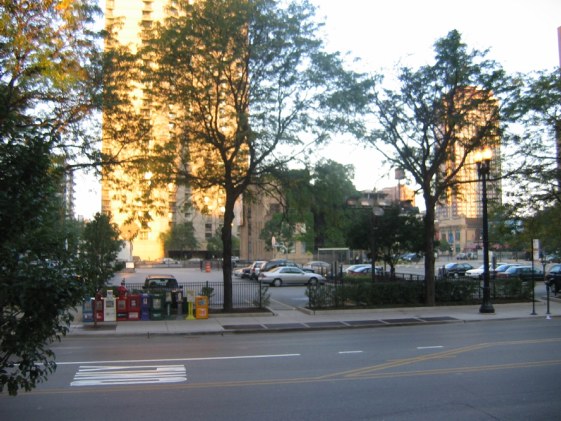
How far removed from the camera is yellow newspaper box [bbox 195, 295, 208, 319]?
19344mm

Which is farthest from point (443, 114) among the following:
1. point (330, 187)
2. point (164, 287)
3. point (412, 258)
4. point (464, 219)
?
point (464, 219)

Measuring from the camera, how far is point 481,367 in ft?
34.1

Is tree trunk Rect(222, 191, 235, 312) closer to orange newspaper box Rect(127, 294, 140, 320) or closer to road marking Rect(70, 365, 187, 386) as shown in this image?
orange newspaper box Rect(127, 294, 140, 320)

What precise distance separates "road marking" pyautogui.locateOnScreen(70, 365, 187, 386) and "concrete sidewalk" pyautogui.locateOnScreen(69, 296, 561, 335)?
5.66 metres

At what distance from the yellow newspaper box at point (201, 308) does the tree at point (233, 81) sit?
1.43m

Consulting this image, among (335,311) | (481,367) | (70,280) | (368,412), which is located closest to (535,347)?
(481,367)

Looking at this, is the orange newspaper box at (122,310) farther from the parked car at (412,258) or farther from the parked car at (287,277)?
the parked car at (412,258)

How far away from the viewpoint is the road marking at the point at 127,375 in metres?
9.20

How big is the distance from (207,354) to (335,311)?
969cm

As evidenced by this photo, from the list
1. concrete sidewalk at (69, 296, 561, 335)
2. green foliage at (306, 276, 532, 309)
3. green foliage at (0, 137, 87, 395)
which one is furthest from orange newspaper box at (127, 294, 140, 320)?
green foliage at (0, 137, 87, 395)

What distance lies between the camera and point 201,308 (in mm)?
19375

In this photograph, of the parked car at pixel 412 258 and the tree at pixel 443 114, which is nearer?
the tree at pixel 443 114

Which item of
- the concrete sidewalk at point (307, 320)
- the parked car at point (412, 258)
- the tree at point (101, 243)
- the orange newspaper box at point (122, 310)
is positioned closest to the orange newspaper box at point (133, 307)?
the orange newspaper box at point (122, 310)

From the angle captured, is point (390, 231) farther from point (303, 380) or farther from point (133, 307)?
point (303, 380)
